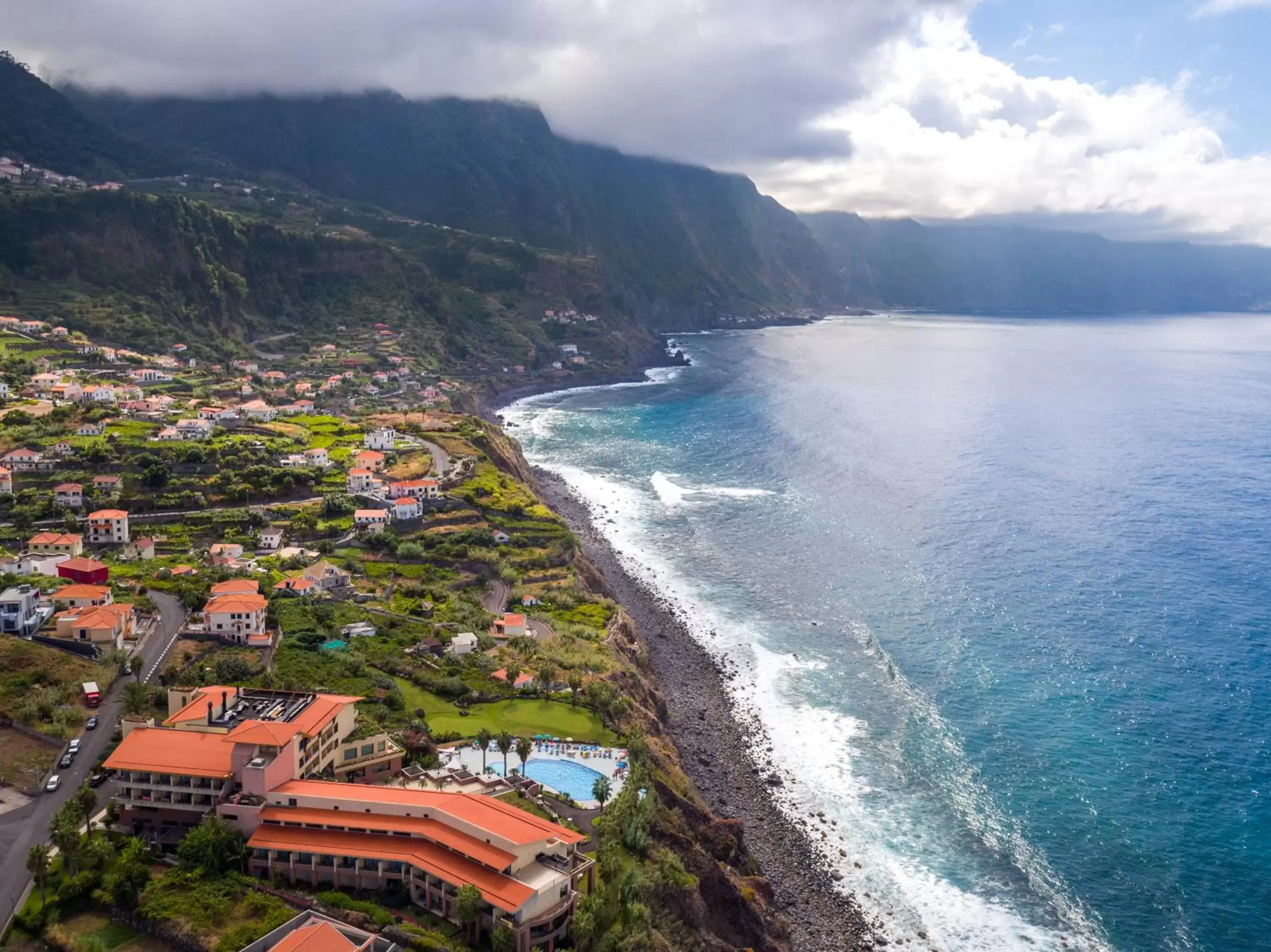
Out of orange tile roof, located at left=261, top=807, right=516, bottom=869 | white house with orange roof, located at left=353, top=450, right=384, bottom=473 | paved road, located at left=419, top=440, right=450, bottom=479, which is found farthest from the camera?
paved road, located at left=419, top=440, right=450, bottom=479

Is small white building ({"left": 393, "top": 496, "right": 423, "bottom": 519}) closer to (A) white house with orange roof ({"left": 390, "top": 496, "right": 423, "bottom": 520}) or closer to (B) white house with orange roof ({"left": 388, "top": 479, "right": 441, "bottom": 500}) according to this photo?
(A) white house with orange roof ({"left": 390, "top": 496, "right": 423, "bottom": 520})

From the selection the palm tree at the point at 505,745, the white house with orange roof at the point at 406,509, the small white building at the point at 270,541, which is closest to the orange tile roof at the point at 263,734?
the palm tree at the point at 505,745

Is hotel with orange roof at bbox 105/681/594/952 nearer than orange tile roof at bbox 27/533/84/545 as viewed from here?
Yes

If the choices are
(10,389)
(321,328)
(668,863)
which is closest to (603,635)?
(668,863)

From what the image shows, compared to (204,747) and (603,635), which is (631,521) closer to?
(603,635)

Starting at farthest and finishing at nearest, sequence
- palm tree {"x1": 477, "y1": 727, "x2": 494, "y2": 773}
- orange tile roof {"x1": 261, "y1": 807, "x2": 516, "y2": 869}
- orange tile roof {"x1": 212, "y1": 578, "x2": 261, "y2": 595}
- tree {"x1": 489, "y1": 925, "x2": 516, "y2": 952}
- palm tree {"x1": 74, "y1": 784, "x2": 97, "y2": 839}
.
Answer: orange tile roof {"x1": 212, "y1": 578, "x2": 261, "y2": 595} → palm tree {"x1": 477, "y1": 727, "x2": 494, "y2": 773} → palm tree {"x1": 74, "y1": 784, "x2": 97, "y2": 839} → orange tile roof {"x1": 261, "y1": 807, "x2": 516, "y2": 869} → tree {"x1": 489, "y1": 925, "x2": 516, "y2": 952}

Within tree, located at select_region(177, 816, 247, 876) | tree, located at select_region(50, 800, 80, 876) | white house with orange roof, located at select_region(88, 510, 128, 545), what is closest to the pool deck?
tree, located at select_region(177, 816, 247, 876)
